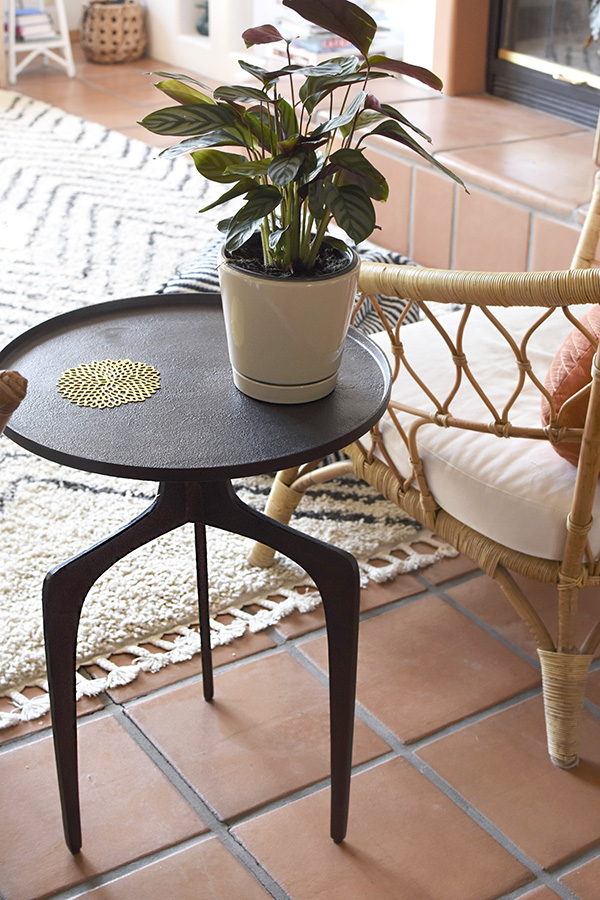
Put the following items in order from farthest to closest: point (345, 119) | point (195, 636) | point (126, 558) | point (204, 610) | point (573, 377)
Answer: point (126, 558)
point (195, 636)
point (204, 610)
point (573, 377)
point (345, 119)

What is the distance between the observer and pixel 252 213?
91 cm

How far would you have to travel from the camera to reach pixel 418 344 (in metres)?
1.48

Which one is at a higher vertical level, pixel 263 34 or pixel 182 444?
pixel 263 34

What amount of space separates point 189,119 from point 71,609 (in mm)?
504

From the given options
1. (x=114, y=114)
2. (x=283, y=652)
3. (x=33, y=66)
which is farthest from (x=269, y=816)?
(x=33, y=66)

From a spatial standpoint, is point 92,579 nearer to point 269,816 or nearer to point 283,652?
point 269,816

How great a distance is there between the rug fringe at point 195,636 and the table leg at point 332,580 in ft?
1.33

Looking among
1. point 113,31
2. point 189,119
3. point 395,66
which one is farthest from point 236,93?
point 113,31

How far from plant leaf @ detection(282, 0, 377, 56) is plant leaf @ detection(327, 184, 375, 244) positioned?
5.6 inches

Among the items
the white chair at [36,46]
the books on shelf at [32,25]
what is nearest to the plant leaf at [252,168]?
the white chair at [36,46]

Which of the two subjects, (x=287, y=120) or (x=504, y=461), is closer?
(x=287, y=120)

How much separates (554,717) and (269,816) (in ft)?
1.28

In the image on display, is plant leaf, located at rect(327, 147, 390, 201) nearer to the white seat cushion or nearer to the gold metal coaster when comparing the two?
the gold metal coaster

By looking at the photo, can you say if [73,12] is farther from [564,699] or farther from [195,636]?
[564,699]
